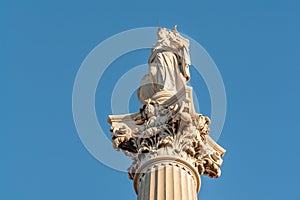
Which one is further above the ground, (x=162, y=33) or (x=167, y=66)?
(x=162, y=33)

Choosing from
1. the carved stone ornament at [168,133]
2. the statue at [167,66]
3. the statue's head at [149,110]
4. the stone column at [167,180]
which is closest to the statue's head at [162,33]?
the statue at [167,66]

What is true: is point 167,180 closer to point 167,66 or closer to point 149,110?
point 149,110

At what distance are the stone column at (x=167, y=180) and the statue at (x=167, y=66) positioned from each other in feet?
15.1

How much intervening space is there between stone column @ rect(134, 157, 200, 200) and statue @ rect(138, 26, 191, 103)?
15.1 feet

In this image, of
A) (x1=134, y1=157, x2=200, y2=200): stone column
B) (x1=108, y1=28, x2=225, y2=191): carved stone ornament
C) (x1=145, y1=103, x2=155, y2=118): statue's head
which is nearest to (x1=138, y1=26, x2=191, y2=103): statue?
(x1=108, y1=28, x2=225, y2=191): carved stone ornament

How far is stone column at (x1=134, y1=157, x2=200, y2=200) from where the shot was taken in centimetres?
2475

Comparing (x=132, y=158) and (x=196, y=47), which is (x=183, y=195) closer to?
(x=132, y=158)

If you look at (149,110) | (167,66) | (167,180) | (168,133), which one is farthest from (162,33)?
(167,180)

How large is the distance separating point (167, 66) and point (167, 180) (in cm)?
883

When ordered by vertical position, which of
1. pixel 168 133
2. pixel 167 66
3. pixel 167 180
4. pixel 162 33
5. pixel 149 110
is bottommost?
pixel 167 180

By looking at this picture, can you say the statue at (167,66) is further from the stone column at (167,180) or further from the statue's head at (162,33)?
the stone column at (167,180)

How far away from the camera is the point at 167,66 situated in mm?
32875

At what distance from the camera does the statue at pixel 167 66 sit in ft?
104

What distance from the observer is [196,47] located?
35562 millimetres
